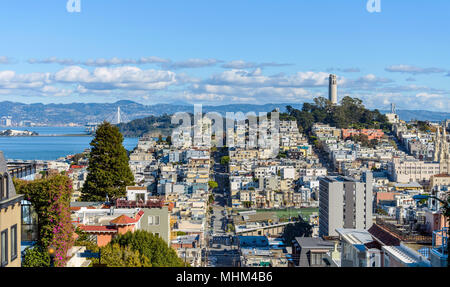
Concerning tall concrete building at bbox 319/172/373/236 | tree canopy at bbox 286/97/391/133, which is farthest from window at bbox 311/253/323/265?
tree canopy at bbox 286/97/391/133

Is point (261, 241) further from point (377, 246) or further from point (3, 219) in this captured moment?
point (3, 219)

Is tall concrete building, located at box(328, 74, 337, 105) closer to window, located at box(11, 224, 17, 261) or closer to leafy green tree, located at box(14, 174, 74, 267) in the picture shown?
leafy green tree, located at box(14, 174, 74, 267)

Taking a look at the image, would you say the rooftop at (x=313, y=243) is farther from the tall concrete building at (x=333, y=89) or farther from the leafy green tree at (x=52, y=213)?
the tall concrete building at (x=333, y=89)

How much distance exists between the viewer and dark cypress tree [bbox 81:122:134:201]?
7.50 metres

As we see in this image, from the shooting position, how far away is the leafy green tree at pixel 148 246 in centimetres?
516

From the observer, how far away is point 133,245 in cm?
513

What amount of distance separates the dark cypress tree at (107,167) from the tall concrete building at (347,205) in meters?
14.5

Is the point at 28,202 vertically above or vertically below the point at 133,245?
above

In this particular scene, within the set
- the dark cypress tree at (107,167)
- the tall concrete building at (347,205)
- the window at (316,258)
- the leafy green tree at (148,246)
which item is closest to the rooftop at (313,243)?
the window at (316,258)

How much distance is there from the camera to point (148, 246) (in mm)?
5273

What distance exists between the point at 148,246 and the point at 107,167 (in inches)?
97.9

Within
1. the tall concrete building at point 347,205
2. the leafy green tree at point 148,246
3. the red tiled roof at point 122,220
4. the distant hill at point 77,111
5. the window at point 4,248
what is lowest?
the tall concrete building at point 347,205
